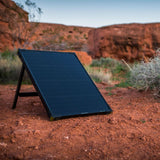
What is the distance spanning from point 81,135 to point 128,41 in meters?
12.5

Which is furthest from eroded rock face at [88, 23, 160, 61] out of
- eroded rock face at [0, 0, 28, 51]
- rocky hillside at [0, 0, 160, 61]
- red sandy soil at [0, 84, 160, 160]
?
red sandy soil at [0, 84, 160, 160]

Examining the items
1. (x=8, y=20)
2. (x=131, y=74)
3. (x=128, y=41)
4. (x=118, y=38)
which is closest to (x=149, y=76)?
(x=131, y=74)

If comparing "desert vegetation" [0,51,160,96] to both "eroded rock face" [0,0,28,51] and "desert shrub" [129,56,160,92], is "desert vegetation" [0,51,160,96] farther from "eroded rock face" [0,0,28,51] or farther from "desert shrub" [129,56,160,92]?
"eroded rock face" [0,0,28,51]

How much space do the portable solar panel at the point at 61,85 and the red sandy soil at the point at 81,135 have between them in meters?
0.16

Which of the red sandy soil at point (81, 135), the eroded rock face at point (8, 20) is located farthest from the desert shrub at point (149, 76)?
the eroded rock face at point (8, 20)

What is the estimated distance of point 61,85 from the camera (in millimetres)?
3336

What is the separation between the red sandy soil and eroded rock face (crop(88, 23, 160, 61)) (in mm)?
11031

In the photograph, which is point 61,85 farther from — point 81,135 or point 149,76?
point 149,76

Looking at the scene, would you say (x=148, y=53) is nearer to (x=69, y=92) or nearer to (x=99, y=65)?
(x=99, y=65)

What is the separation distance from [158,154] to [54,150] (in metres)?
1.06

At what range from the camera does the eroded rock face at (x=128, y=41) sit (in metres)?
14.0

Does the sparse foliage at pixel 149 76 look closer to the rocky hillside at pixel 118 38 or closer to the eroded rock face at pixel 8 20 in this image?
the rocky hillside at pixel 118 38

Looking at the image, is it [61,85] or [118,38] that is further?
[118,38]

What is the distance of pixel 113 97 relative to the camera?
4.80 m
